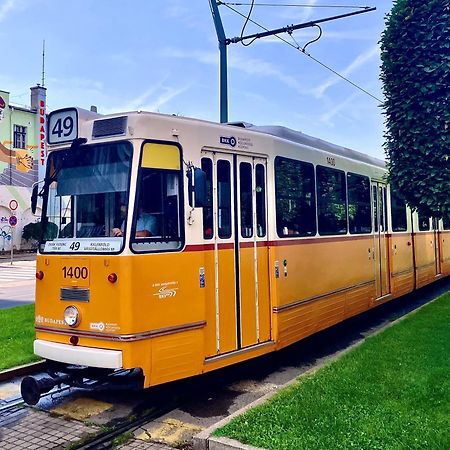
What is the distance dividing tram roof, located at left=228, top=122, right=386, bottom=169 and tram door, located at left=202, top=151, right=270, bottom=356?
0.70 m

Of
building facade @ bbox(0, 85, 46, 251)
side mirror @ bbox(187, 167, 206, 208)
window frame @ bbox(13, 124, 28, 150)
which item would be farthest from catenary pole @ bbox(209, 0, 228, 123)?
window frame @ bbox(13, 124, 28, 150)

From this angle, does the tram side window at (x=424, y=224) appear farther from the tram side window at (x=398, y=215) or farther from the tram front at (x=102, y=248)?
the tram front at (x=102, y=248)

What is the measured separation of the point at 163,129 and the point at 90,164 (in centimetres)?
95

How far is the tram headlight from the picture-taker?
5852 mm

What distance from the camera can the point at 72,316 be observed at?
5.88m

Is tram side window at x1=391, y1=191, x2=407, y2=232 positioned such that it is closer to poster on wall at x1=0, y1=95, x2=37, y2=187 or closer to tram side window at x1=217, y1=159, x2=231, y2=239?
tram side window at x1=217, y1=159, x2=231, y2=239

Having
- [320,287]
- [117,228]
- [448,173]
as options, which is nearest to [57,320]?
[117,228]

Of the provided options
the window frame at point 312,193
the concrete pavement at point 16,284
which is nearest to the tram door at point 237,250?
the window frame at point 312,193

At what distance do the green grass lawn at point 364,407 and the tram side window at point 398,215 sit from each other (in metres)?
4.99

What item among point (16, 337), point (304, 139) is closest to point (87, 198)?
point (304, 139)

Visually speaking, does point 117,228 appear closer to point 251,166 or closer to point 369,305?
point 251,166

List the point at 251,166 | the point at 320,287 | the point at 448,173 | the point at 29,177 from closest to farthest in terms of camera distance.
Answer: the point at 251,166 < the point at 448,173 < the point at 320,287 < the point at 29,177

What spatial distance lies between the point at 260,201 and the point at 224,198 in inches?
28.2

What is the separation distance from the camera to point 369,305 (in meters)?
10.6
